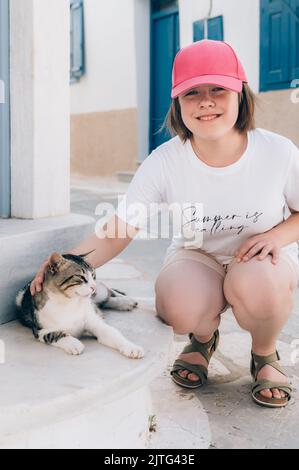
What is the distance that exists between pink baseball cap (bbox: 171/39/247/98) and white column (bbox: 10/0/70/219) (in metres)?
0.50

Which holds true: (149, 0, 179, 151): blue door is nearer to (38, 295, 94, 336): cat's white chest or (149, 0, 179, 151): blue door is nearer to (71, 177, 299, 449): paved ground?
(71, 177, 299, 449): paved ground

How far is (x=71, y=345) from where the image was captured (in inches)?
66.7

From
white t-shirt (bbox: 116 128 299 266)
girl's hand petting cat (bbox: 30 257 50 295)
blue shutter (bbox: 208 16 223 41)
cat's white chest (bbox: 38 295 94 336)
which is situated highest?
blue shutter (bbox: 208 16 223 41)

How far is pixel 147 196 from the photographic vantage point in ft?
6.66

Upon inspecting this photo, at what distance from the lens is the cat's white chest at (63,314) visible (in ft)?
Answer: 5.84

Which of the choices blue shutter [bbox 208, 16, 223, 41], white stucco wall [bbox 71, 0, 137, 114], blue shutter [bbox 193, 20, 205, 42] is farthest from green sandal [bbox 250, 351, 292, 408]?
white stucco wall [bbox 71, 0, 137, 114]

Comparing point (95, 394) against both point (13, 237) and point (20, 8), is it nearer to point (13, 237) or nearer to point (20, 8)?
point (13, 237)

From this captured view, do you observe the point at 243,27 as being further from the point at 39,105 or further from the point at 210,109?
the point at 210,109

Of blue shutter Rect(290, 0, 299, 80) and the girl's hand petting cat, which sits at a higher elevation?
blue shutter Rect(290, 0, 299, 80)

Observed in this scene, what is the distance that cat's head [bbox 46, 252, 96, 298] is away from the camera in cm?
173

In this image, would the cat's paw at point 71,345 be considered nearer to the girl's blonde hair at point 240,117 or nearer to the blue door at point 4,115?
the blue door at point 4,115

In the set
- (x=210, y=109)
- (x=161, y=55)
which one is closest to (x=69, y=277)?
(x=210, y=109)

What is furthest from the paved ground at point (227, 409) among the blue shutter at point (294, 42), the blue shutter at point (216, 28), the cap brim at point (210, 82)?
the blue shutter at point (216, 28)

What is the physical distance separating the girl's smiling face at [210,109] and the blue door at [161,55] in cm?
609
